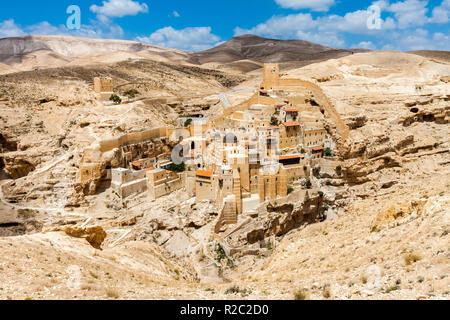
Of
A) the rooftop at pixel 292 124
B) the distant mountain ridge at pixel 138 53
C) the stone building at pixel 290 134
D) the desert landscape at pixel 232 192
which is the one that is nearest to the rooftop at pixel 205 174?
the desert landscape at pixel 232 192

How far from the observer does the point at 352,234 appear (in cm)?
1344

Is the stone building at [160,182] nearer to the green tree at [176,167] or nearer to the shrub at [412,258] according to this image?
the green tree at [176,167]

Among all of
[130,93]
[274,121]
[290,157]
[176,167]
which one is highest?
[130,93]

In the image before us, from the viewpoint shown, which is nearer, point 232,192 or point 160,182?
point 232,192

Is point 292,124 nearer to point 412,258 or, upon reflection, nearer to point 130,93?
point 412,258

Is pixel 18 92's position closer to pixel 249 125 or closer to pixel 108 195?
pixel 108 195

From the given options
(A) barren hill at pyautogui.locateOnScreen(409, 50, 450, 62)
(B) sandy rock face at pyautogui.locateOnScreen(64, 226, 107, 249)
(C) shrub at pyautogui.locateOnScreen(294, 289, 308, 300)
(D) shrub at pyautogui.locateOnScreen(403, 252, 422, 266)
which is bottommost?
(B) sandy rock face at pyautogui.locateOnScreen(64, 226, 107, 249)

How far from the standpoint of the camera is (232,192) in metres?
23.9

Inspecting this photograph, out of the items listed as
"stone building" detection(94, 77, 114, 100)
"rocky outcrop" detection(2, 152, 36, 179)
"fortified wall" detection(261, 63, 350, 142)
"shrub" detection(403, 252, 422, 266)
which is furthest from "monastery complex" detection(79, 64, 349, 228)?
"shrub" detection(403, 252, 422, 266)

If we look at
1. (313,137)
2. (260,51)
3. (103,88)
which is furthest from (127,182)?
(260,51)

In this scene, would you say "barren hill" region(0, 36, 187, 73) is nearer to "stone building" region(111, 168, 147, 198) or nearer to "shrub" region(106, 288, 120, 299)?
"stone building" region(111, 168, 147, 198)

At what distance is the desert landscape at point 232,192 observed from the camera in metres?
8.92

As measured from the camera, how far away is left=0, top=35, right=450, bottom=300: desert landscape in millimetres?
8922
